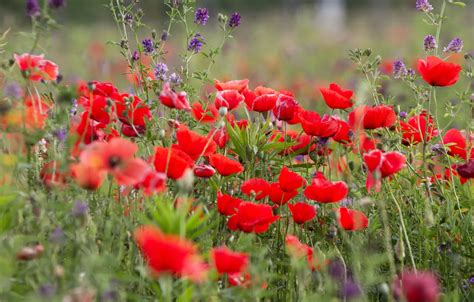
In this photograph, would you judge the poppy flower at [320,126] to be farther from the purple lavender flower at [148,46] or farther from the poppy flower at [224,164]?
the purple lavender flower at [148,46]

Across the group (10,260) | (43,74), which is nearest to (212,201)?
(43,74)

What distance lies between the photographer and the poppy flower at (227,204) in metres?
1.93

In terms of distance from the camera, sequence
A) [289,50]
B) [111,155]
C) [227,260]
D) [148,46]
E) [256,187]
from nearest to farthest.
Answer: [227,260] < [111,155] < [256,187] < [148,46] < [289,50]

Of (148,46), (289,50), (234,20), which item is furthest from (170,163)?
(289,50)

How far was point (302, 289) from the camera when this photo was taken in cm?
162

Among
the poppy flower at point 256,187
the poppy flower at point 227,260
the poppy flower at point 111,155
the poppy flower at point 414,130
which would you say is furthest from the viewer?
the poppy flower at point 414,130

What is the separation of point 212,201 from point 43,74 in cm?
63

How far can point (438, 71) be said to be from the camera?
2.05 meters

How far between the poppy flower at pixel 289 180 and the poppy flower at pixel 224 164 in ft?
0.36

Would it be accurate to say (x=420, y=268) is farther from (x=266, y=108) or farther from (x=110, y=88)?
(x=110, y=88)

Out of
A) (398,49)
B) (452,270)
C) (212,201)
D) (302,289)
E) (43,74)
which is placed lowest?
(302,289)

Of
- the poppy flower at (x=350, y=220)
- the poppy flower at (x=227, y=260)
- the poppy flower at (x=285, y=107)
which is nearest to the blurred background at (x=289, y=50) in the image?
the poppy flower at (x=285, y=107)

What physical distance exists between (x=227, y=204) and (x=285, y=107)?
39 centimetres

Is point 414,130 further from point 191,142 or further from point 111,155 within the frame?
point 111,155
